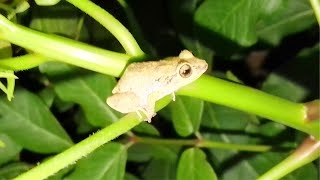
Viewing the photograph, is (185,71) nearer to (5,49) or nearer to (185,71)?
(185,71)

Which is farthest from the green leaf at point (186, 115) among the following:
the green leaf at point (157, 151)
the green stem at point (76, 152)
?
the green stem at point (76, 152)

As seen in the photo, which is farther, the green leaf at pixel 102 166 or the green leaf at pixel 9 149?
the green leaf at pixel 9 149

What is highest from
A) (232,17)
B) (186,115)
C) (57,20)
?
(57,20)

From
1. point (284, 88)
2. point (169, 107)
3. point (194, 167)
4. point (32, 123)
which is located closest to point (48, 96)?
point (32, 123)

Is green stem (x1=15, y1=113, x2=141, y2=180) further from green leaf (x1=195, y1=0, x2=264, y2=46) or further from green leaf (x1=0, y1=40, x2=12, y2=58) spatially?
green leaf (x1=195, y1=0, x2=264, y2=46)

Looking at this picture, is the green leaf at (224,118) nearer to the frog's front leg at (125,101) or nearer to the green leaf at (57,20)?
the green leaf at (57,20)

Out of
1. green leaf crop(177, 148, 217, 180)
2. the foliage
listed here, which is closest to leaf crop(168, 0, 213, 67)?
the foliage

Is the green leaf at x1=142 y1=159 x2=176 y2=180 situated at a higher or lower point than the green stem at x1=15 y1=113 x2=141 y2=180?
lower
